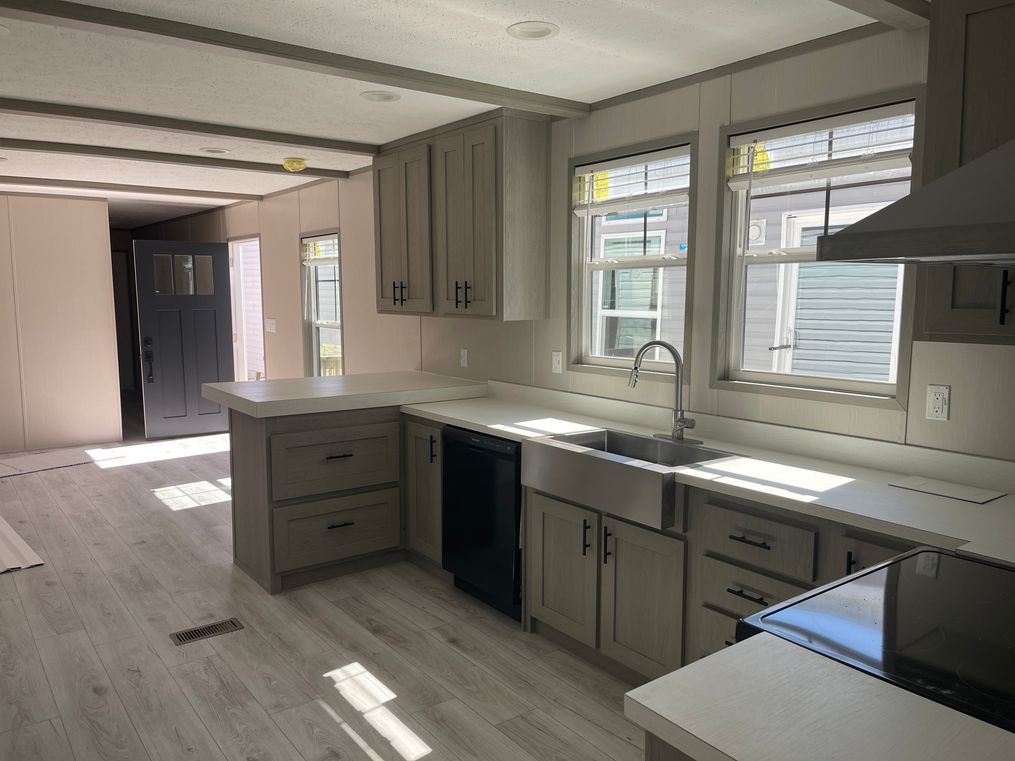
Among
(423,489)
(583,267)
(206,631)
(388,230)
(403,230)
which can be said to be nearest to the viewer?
(206,631)

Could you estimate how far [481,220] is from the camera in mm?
3811

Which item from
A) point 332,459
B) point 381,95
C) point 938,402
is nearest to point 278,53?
point 381,95

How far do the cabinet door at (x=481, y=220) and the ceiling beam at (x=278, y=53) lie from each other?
36 cm

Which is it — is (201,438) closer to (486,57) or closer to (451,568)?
(451,568)

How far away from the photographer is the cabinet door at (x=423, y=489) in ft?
12.4

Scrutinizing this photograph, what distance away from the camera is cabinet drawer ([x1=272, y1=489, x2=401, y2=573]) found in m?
3.66

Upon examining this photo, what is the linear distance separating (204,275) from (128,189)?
1.42 m

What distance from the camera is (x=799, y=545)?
2215 millimetres

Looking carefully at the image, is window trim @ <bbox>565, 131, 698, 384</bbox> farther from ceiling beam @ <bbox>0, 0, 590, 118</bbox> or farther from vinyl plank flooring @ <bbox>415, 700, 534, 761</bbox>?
vinyl plank flooring @ <bbox>415, 700, 534, 761</bbox>

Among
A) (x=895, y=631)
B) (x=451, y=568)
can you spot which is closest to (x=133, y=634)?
(x=451, y=568)

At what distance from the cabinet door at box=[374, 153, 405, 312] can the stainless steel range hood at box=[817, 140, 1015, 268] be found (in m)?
3.13

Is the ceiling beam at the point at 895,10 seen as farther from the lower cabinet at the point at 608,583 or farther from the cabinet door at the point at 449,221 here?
the cabinet door at the point at 449,221

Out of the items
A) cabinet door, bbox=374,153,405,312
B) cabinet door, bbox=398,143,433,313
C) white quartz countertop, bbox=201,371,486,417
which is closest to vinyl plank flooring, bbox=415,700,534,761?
white quartz countertop, bbox=201,371,486,417

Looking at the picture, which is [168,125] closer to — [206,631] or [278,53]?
[278,53]
